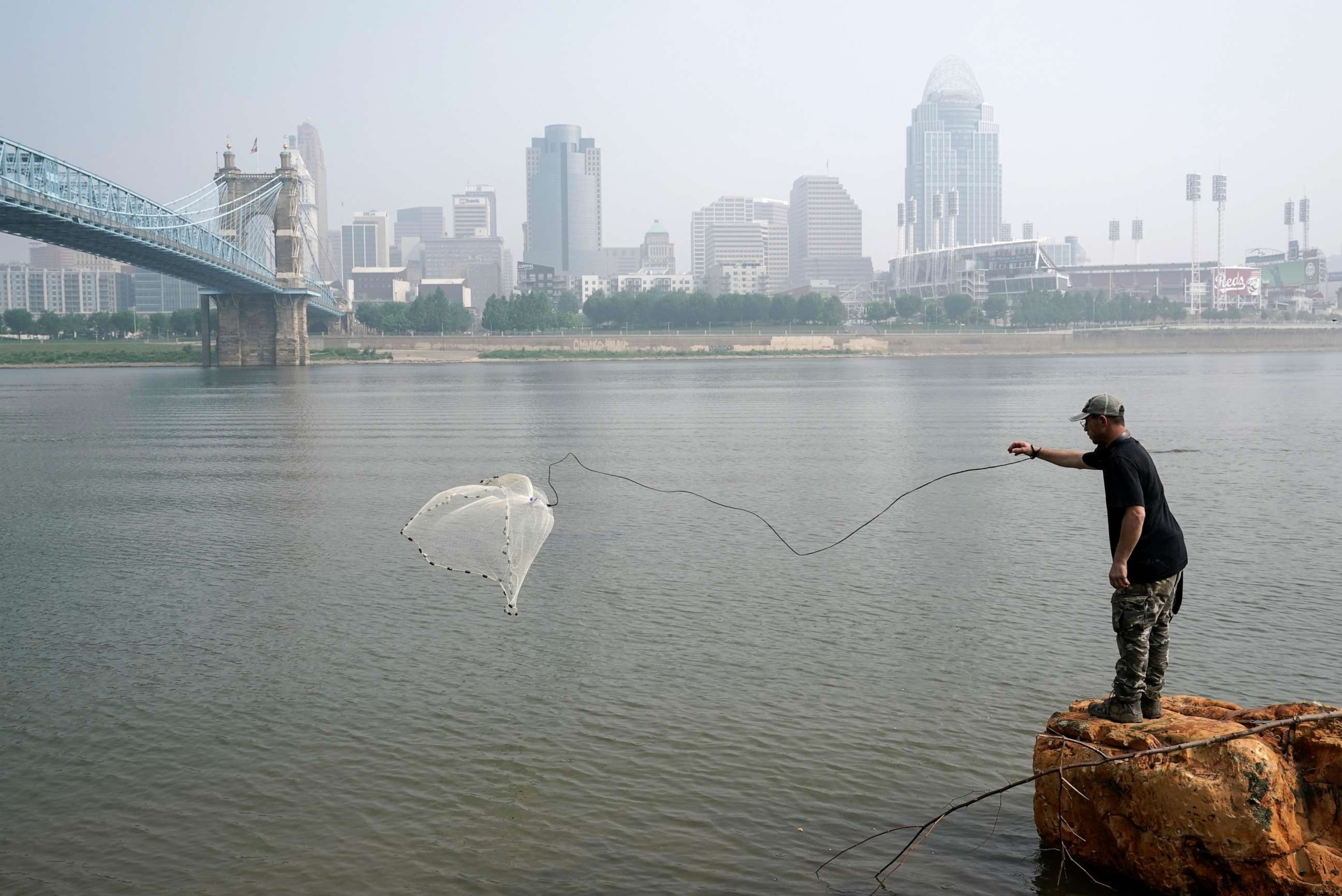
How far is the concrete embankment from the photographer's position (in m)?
121

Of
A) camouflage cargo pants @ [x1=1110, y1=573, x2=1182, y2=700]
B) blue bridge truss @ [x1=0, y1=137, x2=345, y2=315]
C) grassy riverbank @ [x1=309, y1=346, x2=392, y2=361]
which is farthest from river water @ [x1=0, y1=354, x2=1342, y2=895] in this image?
grassy riverbank @ [x1=309, y1=346, x2=392, y2=361]

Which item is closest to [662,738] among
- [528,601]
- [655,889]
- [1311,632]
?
[655,889]

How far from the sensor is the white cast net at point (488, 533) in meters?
8.16

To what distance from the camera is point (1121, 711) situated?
19.7 ft

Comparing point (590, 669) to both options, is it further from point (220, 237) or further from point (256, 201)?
point (256, 201)

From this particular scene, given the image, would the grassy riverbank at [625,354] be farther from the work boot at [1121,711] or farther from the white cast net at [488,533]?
the work boot at [1121,711]

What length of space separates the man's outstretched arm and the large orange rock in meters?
1.44

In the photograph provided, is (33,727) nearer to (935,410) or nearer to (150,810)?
(150,810)

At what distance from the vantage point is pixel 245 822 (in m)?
6.83

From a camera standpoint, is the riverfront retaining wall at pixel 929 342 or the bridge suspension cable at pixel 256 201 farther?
the riverfront retaining wall at pixel 929 342

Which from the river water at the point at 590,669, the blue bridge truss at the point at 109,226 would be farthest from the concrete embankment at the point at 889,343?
the river water at the point at 590,669

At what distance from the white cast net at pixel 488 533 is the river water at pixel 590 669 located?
1.14 metres

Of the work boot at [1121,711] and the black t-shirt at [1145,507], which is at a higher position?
the black t-shirt at [1145,507]

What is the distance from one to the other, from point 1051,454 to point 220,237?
89179 millimetres
